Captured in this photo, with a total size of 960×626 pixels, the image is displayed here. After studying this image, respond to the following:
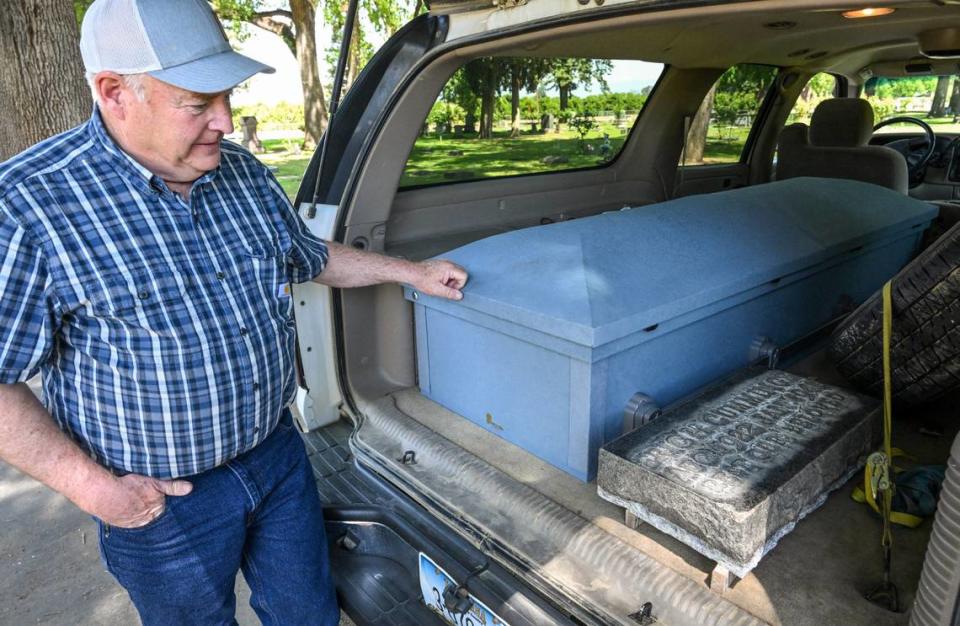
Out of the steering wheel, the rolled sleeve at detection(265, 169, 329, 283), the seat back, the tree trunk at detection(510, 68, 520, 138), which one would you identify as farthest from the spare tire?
the steering wheel

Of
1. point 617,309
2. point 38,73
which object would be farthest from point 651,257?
point 38,73

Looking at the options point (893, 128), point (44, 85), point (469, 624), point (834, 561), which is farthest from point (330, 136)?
point (893, 128)

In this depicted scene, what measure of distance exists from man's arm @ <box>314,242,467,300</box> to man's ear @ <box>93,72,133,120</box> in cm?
72

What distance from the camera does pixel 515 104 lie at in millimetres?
3250

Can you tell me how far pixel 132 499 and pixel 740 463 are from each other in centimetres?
134

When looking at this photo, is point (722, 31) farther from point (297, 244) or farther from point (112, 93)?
point (112, 93)

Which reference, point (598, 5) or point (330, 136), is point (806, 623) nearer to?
point (598, 5)

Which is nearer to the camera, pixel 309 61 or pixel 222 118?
pixel 222 118

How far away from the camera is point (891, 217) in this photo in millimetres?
2828

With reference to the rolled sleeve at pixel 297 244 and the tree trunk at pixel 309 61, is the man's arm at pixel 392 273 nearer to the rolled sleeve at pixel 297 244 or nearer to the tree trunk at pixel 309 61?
the rolled sleeve at pixel 297 244

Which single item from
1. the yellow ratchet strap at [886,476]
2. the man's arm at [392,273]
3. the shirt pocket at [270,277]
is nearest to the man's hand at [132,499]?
the shirt pocket at [270,277]

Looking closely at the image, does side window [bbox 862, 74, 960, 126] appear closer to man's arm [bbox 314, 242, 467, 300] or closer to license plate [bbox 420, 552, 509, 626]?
man's arm [bbox 314, 242, 467, 300]

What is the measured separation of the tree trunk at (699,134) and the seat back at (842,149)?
492 millimetres

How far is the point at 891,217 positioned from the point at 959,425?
3.49 ft
